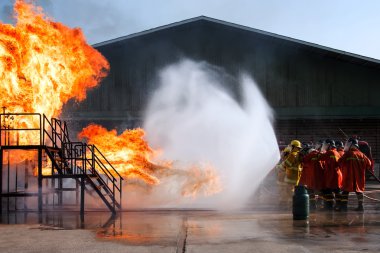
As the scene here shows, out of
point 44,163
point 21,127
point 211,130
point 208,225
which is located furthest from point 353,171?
point 44,163

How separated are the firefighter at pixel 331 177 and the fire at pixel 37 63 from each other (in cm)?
828

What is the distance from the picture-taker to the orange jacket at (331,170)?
615 inches

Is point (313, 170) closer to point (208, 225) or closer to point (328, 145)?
point (328, 145)

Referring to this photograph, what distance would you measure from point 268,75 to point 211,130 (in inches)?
421

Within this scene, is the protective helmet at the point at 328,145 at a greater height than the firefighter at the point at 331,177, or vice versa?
the protective helmet at the point at 328,145

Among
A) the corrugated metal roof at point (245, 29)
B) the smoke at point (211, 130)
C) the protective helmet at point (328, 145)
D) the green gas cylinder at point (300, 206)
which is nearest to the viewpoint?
the green gas cylinder at point (300, 206)

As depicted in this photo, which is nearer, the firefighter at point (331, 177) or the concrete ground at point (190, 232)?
the concrete ground at point (190, 232)

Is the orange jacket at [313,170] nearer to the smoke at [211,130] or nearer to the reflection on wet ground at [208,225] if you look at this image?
the reflection on wet ground at [208,225]

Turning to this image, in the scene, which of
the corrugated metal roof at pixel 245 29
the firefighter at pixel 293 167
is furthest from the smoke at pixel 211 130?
the corrugated metal roof at pixel 245 29

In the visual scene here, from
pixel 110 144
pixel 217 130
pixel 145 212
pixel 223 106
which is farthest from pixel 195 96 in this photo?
pixel 145 212

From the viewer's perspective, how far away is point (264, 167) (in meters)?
19.4

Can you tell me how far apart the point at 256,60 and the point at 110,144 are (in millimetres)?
16008

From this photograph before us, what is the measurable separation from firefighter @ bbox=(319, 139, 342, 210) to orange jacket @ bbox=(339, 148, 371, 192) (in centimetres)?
22

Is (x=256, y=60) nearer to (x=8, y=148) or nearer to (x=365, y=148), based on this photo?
(x=365, y=148)
